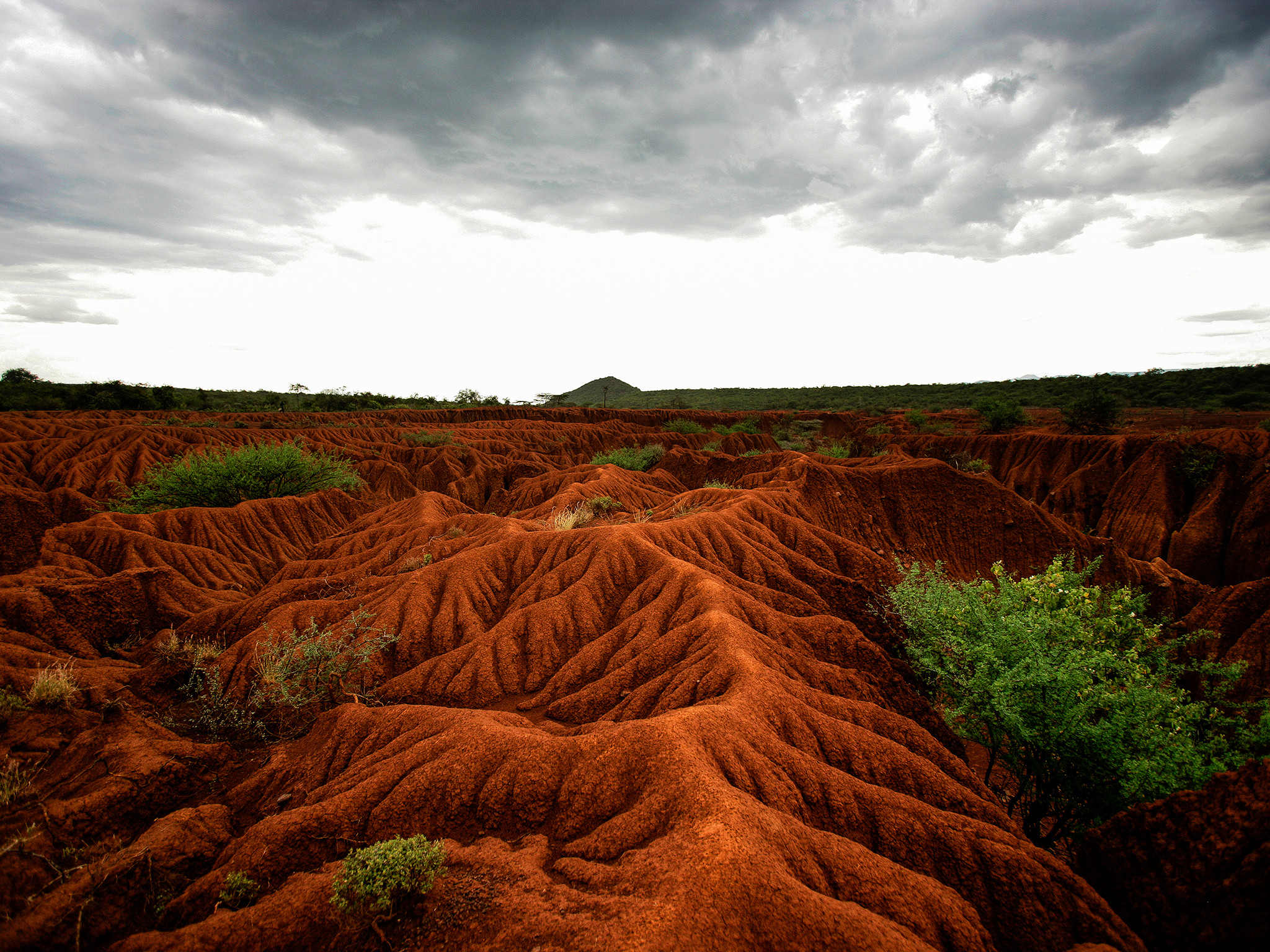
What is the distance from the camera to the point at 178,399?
72.0 m

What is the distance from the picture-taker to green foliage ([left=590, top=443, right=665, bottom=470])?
39906 mm

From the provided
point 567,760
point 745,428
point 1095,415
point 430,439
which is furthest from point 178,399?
point 1095,415

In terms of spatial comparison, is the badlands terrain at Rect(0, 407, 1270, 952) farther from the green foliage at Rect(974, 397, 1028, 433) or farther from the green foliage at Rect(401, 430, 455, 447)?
the green foliage at Rect(401, 430, 455, 447)

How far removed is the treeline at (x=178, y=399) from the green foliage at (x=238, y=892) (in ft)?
234

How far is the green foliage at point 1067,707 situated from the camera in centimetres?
704

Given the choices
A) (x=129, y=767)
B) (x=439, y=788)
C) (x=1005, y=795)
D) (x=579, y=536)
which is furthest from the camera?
(x=579, y=536)

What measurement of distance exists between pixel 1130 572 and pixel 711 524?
1549 centimetres

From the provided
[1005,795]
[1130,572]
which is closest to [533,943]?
[1005,795]

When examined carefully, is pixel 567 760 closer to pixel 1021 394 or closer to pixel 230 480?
pixel 230 480

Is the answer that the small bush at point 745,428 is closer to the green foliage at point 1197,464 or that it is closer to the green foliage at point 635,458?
the green foliage at point 635,458

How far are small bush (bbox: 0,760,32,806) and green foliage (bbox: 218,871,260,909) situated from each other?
121 inches

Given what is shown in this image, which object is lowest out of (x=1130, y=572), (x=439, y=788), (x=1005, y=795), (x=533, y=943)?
(x=1005, y=795)

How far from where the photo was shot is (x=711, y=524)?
49.4 feet

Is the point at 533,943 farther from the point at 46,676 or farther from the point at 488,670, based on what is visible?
the point at 46,676
